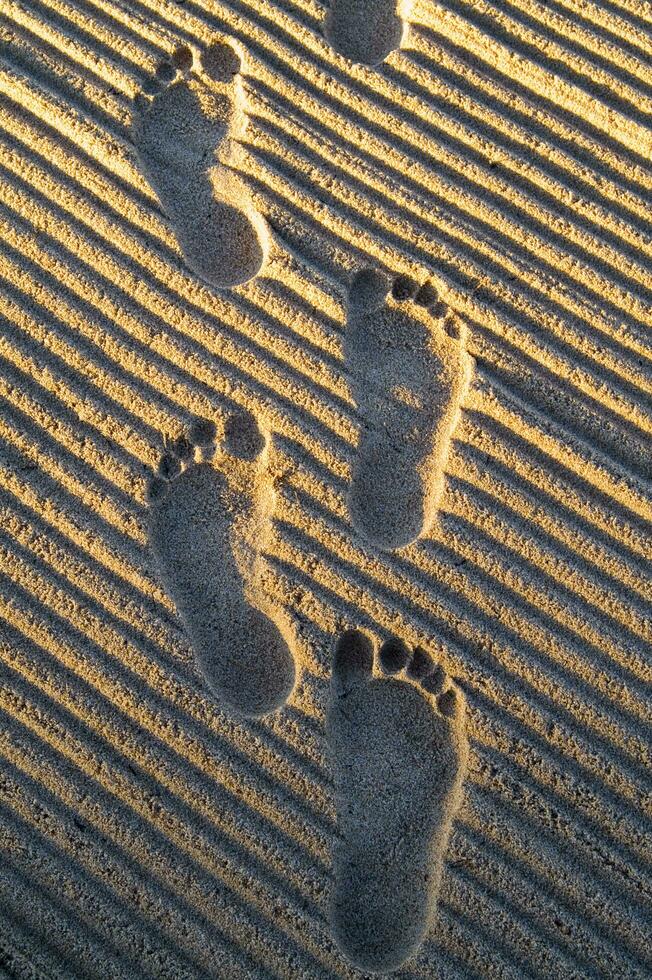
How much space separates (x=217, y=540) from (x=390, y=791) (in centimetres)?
61

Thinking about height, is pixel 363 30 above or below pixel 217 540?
above

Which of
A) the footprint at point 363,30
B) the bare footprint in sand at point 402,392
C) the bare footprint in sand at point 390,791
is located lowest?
the bare footprint in sand at point 390,791

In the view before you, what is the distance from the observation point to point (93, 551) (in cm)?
150

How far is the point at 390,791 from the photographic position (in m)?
1.46

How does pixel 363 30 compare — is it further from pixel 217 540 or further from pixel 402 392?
pixel 217 540

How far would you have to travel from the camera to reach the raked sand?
145 centimetres

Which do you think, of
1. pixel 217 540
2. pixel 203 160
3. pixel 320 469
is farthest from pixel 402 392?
pixel 203 160

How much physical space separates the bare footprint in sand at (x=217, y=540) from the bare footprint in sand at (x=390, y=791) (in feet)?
0.66

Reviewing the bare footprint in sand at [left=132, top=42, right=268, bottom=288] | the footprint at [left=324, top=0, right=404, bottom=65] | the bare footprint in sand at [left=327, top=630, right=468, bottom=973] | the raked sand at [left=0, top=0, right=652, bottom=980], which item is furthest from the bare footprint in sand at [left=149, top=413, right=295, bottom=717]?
the footprint at [left=324, top=0, right=404, bottom=65]

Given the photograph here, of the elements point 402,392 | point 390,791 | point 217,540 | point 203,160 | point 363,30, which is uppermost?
point 363,30

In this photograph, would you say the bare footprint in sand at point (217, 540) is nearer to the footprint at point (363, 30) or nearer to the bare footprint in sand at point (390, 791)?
the bare footprint in sand at point (390, 791)

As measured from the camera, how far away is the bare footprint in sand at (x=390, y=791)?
4.71ft

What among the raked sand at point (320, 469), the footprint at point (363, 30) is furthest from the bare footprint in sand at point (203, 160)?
the footprint at point (363, 30)

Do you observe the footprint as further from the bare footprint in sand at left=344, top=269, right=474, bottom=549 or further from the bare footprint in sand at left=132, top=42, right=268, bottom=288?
the bare footprint in sand at left=344, top=269, right=474, bottom=549
